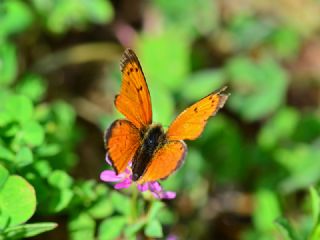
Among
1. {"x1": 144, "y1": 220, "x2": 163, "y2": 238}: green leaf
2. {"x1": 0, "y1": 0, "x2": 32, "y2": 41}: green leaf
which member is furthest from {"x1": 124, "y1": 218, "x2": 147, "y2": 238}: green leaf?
{"x1": 0, "y1": 0, "x2": 32, "y2": 41}: green leaf

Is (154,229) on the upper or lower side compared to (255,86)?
lower

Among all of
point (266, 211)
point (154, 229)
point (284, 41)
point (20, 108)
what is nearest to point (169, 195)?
point (154, 229)

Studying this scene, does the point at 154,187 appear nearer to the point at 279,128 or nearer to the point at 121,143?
the point at 121,143

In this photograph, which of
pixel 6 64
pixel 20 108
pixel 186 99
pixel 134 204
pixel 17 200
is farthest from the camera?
pixel 186 99

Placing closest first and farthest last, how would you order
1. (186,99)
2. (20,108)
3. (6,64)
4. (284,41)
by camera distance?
(20,108), (6,64), (186,99), (284,41)

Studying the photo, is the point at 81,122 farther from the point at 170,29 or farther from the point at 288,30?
the point at 288,30

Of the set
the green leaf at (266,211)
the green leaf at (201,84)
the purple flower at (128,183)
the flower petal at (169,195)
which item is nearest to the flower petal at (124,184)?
the purple flower at (128,183)
